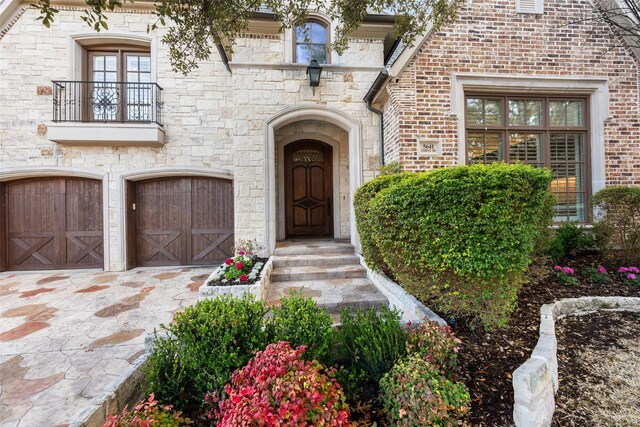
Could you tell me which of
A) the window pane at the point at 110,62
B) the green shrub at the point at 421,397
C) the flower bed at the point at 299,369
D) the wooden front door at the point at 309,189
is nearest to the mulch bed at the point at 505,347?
the flower bed at the point at 299,369

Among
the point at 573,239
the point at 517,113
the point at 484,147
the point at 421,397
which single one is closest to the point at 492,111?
the point at 517,113

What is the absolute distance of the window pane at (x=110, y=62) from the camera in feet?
20.7

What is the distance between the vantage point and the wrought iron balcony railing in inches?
237

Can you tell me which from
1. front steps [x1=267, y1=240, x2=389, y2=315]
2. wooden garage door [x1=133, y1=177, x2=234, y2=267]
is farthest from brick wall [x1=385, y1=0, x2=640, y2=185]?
wooden garage door [x1=133, y1=177, x2=234, y2=267]

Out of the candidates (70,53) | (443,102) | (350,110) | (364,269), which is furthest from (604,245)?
(70,53)

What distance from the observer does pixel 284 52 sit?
203 inches

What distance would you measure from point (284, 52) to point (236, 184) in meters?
2.78

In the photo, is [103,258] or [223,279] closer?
[223,279]

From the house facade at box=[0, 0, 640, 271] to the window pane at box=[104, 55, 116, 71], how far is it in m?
0.03

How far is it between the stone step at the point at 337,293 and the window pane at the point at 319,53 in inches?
176

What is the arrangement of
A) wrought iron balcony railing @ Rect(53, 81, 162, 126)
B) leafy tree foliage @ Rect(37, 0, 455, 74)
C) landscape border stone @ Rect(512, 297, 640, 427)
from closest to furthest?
landscape border stone @ Rect(512, 297, 640, 427) < leafy tree foliage @ Rect(37, 0, 455, 74) < wrought iron balcony railing @ Rect(53, 81, 162, 126)

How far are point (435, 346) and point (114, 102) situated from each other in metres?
7.89

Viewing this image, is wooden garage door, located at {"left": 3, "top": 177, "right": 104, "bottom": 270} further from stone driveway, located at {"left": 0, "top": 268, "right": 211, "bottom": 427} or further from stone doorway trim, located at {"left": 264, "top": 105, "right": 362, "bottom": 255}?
stone doorway trim, located at {"left": 264, "top": 105, "right": 362, "bottom": 255}

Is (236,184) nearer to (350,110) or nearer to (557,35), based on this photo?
(350,110)
